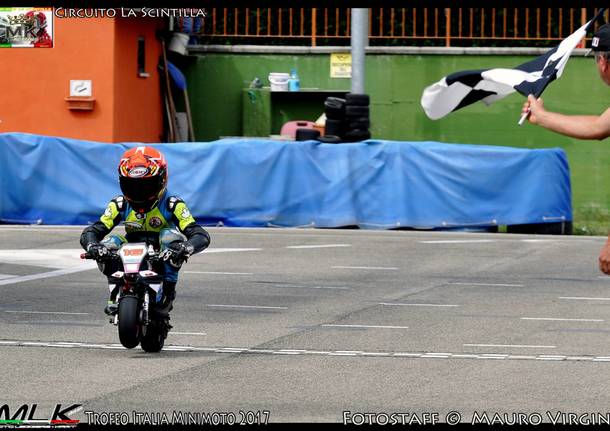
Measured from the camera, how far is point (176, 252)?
997 centimetres

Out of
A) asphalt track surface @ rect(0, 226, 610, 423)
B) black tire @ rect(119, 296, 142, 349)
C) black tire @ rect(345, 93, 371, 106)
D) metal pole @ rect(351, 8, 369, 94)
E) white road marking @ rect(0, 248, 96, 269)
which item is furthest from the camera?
metal pole @ rect(351, 8, 369, 94)

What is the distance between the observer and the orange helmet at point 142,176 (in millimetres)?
10102

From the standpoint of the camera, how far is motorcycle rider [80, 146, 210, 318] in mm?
10078

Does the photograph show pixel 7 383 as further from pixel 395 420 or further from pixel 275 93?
pixel 275 93

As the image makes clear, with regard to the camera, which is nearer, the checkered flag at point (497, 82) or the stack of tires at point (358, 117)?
the checkered flag at point (497, 82)

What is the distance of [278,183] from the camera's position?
22.7m

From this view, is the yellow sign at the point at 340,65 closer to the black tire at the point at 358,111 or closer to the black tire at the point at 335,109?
the black tire at the point at 335,109

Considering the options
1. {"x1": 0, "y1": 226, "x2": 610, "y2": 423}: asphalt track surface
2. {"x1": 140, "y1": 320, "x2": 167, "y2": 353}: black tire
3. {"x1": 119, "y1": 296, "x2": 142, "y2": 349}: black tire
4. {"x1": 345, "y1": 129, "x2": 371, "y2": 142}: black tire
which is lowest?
{"x1": 0, "y1": 226, "x2": 610, "y2": 423}: asphalt track surface

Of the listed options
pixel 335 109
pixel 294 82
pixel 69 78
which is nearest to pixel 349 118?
pixel 335 109

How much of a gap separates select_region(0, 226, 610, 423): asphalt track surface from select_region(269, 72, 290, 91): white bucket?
37.1 feet

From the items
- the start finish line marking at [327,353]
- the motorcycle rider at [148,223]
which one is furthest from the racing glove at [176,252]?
the start finish line marking at [327,353]

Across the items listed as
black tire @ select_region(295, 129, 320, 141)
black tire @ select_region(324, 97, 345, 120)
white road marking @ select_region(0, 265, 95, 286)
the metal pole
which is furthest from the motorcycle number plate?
the metal pole

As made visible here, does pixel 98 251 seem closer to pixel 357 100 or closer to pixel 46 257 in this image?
pixel 46 257

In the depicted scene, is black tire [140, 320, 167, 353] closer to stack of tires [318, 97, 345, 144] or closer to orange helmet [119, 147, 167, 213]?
orange helmet [119, 147, 167, 213]
